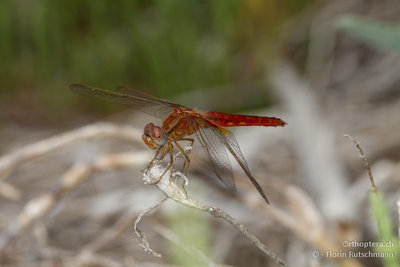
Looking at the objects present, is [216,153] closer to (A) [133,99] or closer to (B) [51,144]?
(A) [133,99]

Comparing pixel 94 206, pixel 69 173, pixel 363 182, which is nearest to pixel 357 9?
pixel 363 182

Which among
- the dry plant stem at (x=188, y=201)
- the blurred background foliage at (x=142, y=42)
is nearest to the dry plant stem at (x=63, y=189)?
the dry plant stem at (x=188, y=201)

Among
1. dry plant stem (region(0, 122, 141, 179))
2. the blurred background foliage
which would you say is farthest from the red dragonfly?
the blurred background foliage

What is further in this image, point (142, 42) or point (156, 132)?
point (142, 42)

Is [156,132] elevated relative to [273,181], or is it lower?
lower

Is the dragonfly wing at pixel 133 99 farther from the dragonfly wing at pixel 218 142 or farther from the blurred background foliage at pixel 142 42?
the blurred background foliage at pixel 142 42

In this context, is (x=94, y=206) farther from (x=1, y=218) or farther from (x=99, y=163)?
(x=99, y=163)

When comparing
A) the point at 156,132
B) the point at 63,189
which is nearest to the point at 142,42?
the point at 63,189
